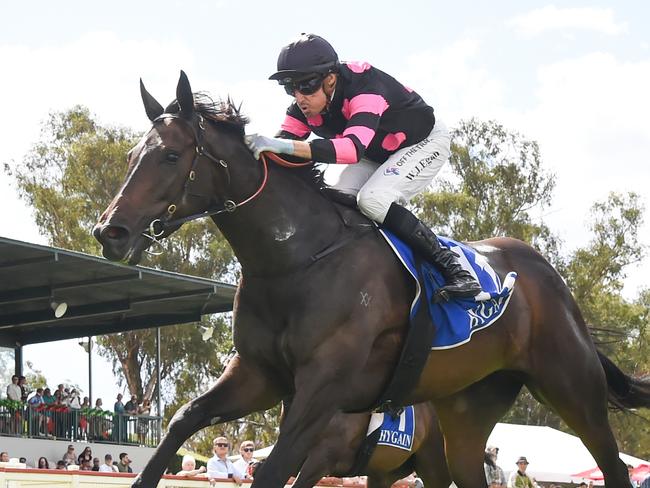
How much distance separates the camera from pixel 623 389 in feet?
26.7

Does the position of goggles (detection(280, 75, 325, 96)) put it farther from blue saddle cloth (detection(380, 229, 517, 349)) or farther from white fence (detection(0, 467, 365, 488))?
white fence (detection(0, 467, 365, 488))

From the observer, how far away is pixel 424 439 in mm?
10945

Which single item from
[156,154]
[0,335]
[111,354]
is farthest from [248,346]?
[111,354]

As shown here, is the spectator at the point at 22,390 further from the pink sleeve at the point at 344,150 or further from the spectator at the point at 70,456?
the pink sleeve at the point at 344,150

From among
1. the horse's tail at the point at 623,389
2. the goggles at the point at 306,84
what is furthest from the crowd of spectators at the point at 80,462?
the goggles at the point at 306,84

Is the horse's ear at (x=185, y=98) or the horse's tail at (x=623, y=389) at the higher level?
the horse's ear at (x=185, y=98)

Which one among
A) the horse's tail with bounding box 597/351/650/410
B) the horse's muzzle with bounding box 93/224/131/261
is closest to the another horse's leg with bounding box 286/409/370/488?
the horse's tail with bounding box 597/351/650/410

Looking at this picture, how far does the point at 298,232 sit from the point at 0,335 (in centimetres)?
2562

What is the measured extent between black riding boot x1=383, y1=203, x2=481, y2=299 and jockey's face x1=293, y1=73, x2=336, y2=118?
0.70 meters

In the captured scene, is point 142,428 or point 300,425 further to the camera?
point 142,428

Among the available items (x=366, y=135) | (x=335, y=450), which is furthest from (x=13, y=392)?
(x=366, y=135)

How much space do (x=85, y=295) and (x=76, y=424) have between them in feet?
9.32

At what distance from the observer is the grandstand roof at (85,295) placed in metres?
22.2

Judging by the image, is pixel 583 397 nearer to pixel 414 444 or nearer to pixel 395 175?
pixel 395 175
